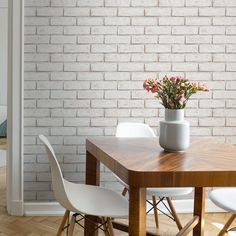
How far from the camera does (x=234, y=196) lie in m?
2.25

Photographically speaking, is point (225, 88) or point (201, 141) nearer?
point (201, 141)

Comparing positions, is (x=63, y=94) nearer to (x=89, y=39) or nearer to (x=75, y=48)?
(x=75, y=48)

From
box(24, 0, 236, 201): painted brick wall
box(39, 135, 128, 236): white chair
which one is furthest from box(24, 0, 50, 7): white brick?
box(39, 135, 128, 236): white chair

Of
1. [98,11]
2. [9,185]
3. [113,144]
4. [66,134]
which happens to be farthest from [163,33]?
[9,185]

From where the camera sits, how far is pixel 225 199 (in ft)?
7.16

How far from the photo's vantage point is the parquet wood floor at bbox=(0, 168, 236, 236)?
2.75 meters

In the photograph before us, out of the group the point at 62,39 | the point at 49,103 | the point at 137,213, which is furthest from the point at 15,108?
the point at 137,213

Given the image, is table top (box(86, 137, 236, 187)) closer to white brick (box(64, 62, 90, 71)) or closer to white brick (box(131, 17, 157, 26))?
white brick (box(64, 62, 90, 71))

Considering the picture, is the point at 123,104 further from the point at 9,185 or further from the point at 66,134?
the point at 9,185

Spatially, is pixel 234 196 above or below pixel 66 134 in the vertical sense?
below

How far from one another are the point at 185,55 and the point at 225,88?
420 mm

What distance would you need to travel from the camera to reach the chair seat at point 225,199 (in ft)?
6.82

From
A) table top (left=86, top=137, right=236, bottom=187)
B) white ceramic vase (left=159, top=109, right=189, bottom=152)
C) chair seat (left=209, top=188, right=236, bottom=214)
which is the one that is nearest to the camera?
table top (left=86, top=137, right=236, bottom=187)

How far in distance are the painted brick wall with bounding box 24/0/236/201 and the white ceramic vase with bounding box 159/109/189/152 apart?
1263 mm
